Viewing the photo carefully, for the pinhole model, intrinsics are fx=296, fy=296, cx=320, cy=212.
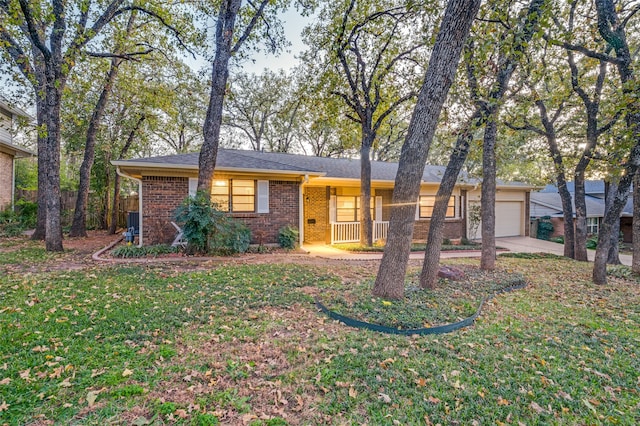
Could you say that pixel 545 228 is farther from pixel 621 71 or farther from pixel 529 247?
pixel 621 71

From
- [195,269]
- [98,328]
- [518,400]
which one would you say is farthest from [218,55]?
[518,400]

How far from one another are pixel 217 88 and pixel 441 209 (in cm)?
647

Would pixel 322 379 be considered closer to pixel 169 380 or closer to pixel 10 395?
pixel 169 380

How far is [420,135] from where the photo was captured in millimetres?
4070

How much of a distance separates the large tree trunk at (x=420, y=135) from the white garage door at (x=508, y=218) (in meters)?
12.9

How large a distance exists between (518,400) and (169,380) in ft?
9.35

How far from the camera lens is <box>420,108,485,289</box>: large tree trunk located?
502 cm

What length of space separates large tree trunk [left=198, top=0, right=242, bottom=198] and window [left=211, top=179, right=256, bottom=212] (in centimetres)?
146

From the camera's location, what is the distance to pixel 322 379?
8.32 ft

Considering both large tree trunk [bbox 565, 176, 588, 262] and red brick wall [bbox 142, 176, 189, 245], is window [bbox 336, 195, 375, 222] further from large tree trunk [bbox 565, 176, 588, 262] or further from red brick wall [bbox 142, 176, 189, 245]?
large tree trunk [bbox 565, 176, 588, 262]

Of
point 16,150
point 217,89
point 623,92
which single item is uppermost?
point 217,89

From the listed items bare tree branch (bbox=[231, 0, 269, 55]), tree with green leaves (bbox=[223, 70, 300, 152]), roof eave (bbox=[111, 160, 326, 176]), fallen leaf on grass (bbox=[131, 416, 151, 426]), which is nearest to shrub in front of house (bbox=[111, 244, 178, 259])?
roof eave (bbox=[111, 160, 326, 176])

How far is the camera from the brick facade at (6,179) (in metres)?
12.9

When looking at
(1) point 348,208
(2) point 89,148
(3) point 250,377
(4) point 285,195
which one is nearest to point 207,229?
(4) point 285,195
